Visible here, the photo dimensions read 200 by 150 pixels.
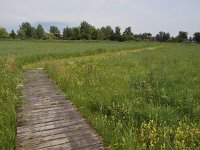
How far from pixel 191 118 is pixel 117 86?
12.5 feet

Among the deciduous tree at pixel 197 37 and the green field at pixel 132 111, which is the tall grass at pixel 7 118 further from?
the deciduous tree at pixel 197 37

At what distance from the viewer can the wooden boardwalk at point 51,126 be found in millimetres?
5645

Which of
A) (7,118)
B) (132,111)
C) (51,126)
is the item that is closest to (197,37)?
(132,111)

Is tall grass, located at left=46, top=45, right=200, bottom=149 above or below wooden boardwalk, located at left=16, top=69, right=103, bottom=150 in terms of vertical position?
above

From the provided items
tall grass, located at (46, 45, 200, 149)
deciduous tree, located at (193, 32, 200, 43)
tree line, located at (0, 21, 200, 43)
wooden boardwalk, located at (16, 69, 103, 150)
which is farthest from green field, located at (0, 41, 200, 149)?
deciduous tree, located at (193, 32, 200, 43)

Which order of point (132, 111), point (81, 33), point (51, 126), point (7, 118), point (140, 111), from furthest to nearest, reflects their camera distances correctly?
1. point (81, 33)
2. point (132, 111)
3. point (140, 111)
4. point (7, 118)
5. point (51, 126)

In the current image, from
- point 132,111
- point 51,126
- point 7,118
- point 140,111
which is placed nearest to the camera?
point 51,126

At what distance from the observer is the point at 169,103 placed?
317 inches

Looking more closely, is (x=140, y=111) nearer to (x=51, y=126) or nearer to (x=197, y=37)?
(x=51, y=126)

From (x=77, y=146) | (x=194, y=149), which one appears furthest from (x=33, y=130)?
(x=194, y=149)

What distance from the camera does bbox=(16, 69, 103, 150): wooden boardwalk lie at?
564 centimetres

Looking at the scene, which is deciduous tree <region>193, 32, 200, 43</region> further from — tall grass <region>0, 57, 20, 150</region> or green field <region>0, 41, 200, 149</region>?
tall grass <region>0, 57, 20, 150</region>

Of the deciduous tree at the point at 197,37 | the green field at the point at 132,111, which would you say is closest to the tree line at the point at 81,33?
the deciduous tree at the point at 197,37

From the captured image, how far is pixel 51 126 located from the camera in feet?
21.7
